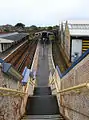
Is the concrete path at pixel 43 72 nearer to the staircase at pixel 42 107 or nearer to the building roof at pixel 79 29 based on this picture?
the building roof at pixel 79 29

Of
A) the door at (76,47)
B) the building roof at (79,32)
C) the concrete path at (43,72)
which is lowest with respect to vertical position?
the concrete path at (43,72)

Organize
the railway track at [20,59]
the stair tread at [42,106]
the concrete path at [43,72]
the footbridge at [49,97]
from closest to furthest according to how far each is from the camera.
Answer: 1. the footbridge at [49,97]
2. the stair tread at [42,106]
3. the concrete path at [43,72]
4. the railway track at [20,59]

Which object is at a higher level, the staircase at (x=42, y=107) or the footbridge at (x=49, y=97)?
the footbridge at (x=49, y=97)

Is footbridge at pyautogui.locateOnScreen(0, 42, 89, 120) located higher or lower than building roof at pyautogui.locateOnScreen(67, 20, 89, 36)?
lower

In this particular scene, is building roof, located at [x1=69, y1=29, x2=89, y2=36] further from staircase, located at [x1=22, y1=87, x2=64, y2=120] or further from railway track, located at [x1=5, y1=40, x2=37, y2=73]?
staircase, located at [x1=22, y1=87, x2=64, y2=120]

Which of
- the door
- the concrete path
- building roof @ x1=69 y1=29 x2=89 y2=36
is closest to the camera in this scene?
the concrete path

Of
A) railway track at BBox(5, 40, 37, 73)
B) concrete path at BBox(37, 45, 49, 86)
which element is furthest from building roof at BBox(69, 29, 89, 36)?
railway track at BBox(5, 40, 37, 73)

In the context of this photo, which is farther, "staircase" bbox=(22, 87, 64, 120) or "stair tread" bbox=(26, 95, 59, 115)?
Answer: "stair tread" bbox=(26, 95, 59, 115)

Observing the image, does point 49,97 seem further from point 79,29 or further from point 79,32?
point 79,29

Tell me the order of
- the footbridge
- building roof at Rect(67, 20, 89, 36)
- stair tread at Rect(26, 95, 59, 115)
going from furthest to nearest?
building roof at Rect(67, 20, 89, 36) < stair tread at Rect(26, 95, 59, 115) < the footbridge

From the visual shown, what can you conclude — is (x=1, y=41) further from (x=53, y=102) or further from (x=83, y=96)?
(x=83, y=96)

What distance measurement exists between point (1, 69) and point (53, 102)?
4478mm

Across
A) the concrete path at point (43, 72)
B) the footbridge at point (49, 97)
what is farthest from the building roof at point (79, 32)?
the footbridge at point (49, 97)

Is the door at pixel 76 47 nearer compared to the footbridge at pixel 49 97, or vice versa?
the footbridge at pixel 49 97
